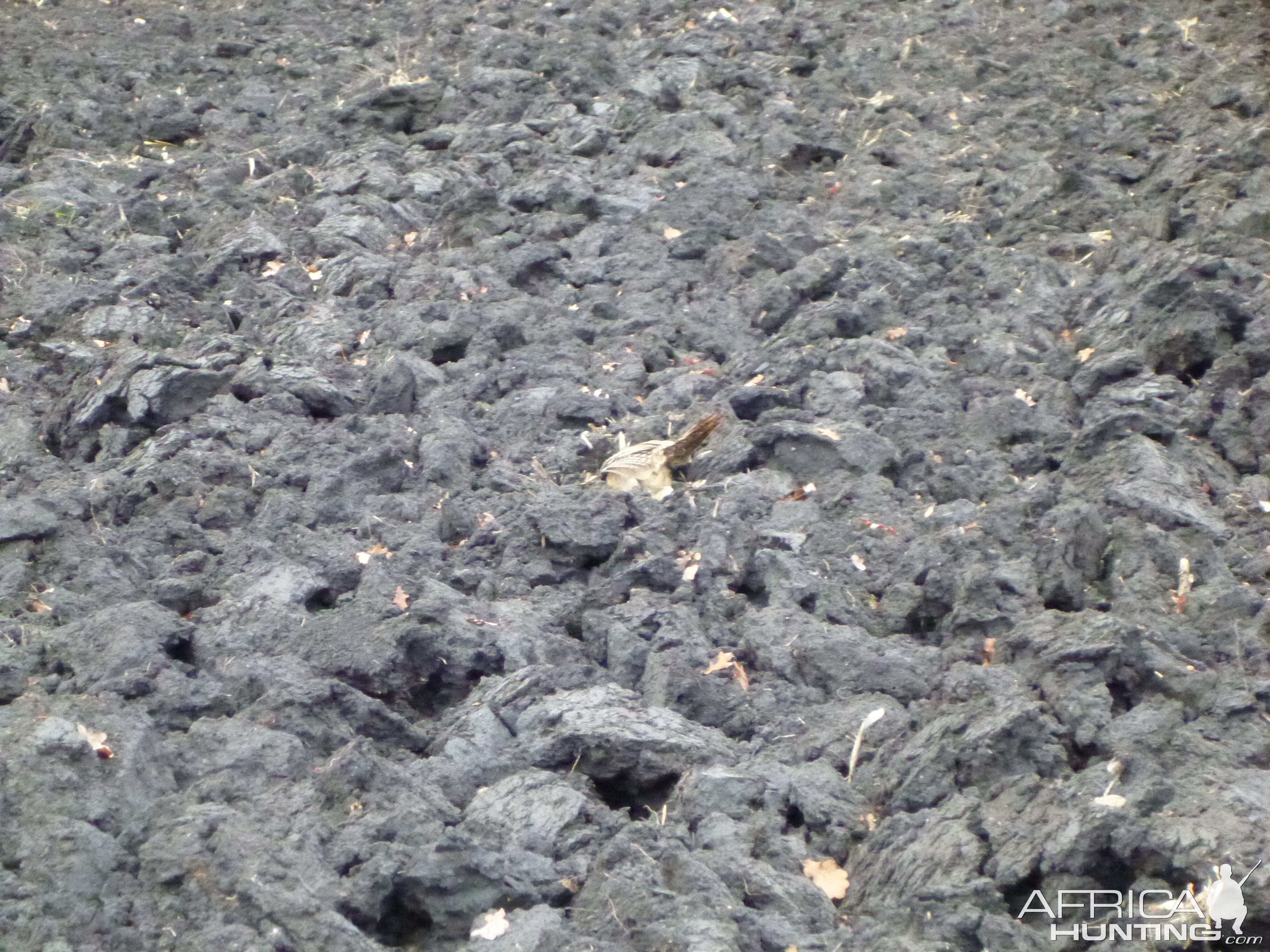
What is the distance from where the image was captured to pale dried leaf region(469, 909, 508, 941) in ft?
6.93

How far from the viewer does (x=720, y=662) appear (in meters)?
2.86

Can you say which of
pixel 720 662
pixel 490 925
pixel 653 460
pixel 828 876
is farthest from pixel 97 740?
pixel 653 460

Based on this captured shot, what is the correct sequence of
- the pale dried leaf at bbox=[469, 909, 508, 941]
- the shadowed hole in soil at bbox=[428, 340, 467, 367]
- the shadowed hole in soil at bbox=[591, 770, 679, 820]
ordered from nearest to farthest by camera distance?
1. the pale dried leaf at bbox=[469, 909, 508, 941]
2. the shadowed hole in soil at bbox=[591, 770, 679, 820]
3. the shadowed hole in soil at bbox=[428, 340, 467, 367]

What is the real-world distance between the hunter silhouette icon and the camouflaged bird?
185 centimetres

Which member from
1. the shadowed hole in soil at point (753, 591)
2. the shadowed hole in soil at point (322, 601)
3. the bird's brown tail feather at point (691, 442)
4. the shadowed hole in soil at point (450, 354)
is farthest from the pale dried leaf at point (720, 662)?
the shadowed hole in soil at point (450, 354)

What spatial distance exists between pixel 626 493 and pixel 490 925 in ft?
4.91

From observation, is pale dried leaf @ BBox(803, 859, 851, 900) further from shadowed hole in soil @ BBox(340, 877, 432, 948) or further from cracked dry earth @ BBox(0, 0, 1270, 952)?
shadowed hole in soil @ BBox(340, 877, 432, 948)

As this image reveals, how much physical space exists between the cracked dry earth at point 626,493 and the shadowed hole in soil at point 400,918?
11 millimetres

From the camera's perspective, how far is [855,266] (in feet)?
14.7

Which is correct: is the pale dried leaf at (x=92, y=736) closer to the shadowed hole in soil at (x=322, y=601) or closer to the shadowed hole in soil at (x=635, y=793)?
the shadowed hole in soil at (x=322, y=601)

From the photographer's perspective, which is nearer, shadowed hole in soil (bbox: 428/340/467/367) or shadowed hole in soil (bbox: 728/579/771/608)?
shadowed hole in soil (bbox: 728/579/771/608)

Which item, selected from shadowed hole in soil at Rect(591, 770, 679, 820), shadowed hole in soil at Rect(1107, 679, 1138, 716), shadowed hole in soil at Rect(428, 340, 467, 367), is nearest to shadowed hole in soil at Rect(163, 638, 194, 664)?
shadowed hole in soil at Rect(591, 770, 679, 820)

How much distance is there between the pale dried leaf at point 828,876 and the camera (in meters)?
2.29

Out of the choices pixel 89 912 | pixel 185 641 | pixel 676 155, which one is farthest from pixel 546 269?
pixel 89 912
